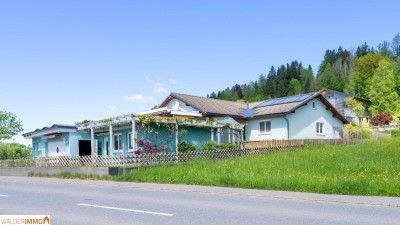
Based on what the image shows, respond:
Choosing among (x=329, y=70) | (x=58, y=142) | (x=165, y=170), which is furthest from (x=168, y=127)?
(x=329, y=70)

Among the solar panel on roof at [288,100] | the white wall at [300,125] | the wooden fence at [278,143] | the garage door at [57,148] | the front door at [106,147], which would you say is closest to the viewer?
the wooden fence at [278,143]

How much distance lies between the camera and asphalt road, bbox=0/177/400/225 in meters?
8.45

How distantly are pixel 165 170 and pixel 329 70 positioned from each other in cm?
13906

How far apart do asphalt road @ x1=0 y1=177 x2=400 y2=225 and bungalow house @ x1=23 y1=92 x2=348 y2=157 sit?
12789 mm

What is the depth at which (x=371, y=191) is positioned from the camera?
12203 mm

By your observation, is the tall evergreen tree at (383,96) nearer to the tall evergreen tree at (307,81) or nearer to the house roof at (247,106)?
the house roof at (247,106)

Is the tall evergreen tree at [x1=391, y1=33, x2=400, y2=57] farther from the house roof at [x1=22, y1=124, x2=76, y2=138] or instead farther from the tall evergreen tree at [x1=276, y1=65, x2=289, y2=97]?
the house roof at [x1=22, y1=124, x2=76, y2=138]

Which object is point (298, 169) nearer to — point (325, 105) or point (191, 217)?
point (191, 217)

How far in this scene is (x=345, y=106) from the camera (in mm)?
74062

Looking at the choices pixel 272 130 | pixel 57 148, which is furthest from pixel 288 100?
pixel 57 148

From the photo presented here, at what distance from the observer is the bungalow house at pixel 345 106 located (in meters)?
73.7

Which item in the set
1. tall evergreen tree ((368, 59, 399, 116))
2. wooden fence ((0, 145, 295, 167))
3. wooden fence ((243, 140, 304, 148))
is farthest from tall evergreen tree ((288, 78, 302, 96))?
wooden fence ((0, 145, 295, 167))

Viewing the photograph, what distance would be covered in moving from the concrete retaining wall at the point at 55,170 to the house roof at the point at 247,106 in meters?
14.2

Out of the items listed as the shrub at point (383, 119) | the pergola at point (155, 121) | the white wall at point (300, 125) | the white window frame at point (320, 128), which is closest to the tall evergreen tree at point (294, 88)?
the shrub at point (383, 119)
